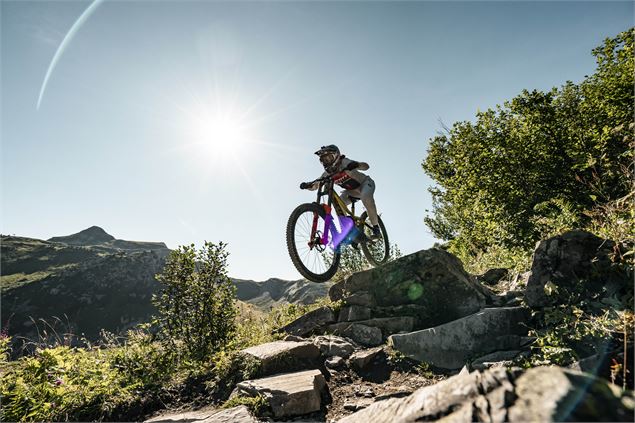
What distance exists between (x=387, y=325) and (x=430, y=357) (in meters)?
1.31

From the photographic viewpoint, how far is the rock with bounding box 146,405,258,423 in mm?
3982

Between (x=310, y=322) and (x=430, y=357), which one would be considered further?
(x=310, y=322)

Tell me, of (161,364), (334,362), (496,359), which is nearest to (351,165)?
(334,362)

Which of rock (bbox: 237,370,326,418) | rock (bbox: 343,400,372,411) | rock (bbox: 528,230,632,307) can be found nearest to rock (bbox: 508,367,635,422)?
rock (bbox: 343,400,372,411)

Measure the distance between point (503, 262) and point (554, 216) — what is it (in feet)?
7.57

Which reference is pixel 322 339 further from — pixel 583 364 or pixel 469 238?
pixel 469 238

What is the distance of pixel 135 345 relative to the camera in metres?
6.33

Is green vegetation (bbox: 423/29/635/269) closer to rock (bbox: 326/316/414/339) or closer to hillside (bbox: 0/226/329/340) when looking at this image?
rock (bbox: 326/316/414/339)

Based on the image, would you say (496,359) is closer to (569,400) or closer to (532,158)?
(569,400)

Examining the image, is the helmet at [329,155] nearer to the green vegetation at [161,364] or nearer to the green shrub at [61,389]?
the green vegetation at [161,364]

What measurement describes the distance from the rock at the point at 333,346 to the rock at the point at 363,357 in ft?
0.66

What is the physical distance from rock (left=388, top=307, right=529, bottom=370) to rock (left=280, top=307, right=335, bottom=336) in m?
1.84

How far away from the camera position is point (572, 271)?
A: 17.5ft

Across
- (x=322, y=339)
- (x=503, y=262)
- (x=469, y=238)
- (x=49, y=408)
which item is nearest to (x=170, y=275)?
(x=49, y=408)
